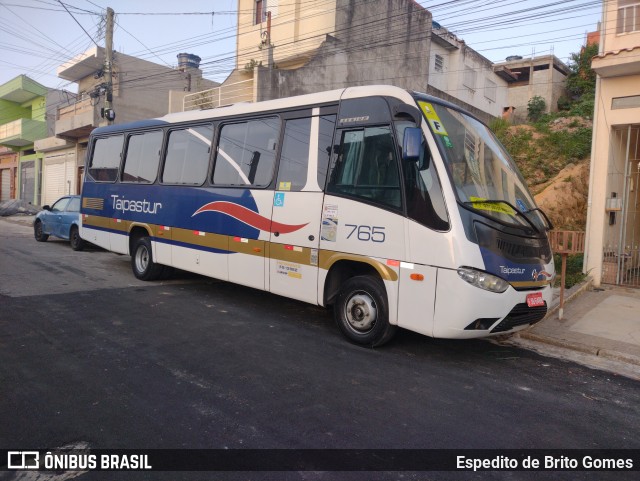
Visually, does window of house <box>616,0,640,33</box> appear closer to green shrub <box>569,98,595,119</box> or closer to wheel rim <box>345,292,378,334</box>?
wheel rim <box>345,292,378,334</box>

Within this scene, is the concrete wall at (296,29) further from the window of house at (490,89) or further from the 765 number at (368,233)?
the 765 number at (368,233)

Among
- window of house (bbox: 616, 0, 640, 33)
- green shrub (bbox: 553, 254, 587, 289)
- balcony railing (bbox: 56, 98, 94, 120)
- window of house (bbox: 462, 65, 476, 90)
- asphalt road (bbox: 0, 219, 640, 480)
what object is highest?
window of house (bbox: 462, 65, 476, 90)

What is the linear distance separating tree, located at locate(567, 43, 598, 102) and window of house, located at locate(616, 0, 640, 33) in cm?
1688

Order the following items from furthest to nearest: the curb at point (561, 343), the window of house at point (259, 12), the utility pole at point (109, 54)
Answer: the window of house at point (259, 12), the utility pole at point (109, 54), the curb at point (561, 343)

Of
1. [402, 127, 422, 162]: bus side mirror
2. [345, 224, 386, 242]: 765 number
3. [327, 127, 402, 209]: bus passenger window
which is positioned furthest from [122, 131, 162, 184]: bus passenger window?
[402, 127, 422, 162]: bus side mirror

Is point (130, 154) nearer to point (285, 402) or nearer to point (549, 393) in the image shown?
point (285, 402)

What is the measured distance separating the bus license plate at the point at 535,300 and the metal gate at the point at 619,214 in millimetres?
5209

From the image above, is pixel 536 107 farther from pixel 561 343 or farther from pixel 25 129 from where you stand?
pixel 25 129

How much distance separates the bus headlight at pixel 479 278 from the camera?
4816 mm

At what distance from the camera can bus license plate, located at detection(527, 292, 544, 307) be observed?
5180 millimetres

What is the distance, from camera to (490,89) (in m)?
27.4

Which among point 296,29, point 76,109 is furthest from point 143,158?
point 76,109

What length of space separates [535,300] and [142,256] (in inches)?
288

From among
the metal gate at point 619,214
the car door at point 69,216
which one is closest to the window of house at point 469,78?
the metal gate at point 619,214
